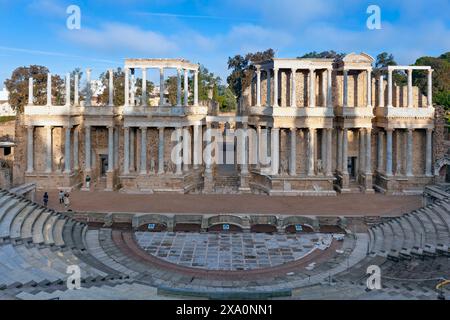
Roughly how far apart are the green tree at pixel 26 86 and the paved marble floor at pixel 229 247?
42.5 meters

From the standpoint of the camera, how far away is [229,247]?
2292 centimetres

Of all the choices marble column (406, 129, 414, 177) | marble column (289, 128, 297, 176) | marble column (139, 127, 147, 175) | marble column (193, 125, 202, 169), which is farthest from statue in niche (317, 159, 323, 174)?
marble column (139, 127, 147, 175)

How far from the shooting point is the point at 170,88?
229 feet

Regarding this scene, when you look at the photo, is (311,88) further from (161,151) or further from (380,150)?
(161,151)

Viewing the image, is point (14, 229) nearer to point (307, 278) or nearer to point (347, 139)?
point (307, 278)

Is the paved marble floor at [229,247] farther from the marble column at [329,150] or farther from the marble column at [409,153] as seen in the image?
the marble column at [409,153]

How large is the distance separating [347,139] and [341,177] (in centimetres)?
316

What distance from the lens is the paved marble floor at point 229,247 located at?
68.3ft

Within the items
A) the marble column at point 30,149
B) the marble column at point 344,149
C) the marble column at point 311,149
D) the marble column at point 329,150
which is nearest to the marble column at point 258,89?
the marble column at point 311,149

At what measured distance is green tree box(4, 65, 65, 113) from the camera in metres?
60.9

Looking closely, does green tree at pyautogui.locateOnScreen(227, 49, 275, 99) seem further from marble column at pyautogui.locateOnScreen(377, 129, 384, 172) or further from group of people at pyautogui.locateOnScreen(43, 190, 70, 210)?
group of people at pyautogui.locateOnScreen(43, 190, 70, 210)

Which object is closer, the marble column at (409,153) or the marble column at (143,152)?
the marble column at (409,153)

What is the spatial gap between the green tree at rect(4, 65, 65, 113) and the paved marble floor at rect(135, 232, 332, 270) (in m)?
42.5
